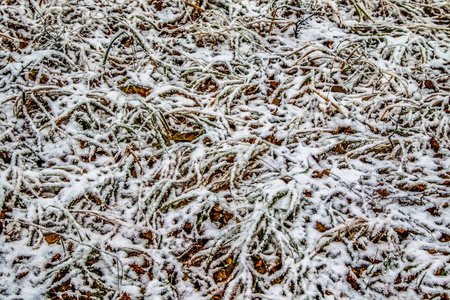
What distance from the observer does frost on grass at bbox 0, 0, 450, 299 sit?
131cm

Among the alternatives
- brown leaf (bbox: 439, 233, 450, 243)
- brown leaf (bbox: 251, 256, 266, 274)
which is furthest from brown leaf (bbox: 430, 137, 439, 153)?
brown leaf (bbox: 251, 256, 266, 274)

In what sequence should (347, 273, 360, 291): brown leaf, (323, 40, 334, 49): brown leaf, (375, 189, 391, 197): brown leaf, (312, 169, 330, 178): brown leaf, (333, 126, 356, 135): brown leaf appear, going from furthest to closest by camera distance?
(323, 40, 334, 49): brown leaf
(333, 126, 356, 135): brown leaf
(312, 169, 330, 178): brown leaf
(375, 189, 391, 197): brown leaf
(347, 273, 360, 291): brown leaf

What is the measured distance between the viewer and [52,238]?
1.40 meters

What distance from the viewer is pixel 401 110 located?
1869 mm

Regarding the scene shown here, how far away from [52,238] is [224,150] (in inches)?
39.3

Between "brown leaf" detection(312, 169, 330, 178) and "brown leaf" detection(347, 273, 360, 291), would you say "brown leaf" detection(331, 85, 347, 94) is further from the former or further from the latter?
"brown leaf" detection(347, 273, 360, 291)

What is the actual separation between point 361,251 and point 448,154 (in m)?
0.85

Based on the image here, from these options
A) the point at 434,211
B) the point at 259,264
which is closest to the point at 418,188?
the point at 434,211

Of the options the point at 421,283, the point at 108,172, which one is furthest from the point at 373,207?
the point at 108,172

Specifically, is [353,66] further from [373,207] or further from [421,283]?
[421,283]

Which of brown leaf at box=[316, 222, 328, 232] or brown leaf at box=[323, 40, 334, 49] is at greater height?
brown leaf at box=[323, 40, 334, 49]

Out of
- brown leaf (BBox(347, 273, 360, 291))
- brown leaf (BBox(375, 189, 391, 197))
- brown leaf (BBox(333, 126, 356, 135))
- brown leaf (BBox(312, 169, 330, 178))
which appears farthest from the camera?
brown leaf (BBox(333, 126, 356, 135))

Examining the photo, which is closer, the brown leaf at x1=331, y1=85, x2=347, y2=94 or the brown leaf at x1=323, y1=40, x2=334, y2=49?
the brown leaf at x1=331, y1=85, x2=347, y2=94

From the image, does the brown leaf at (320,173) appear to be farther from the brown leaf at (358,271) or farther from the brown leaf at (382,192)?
the brown leaf at (358,271)
